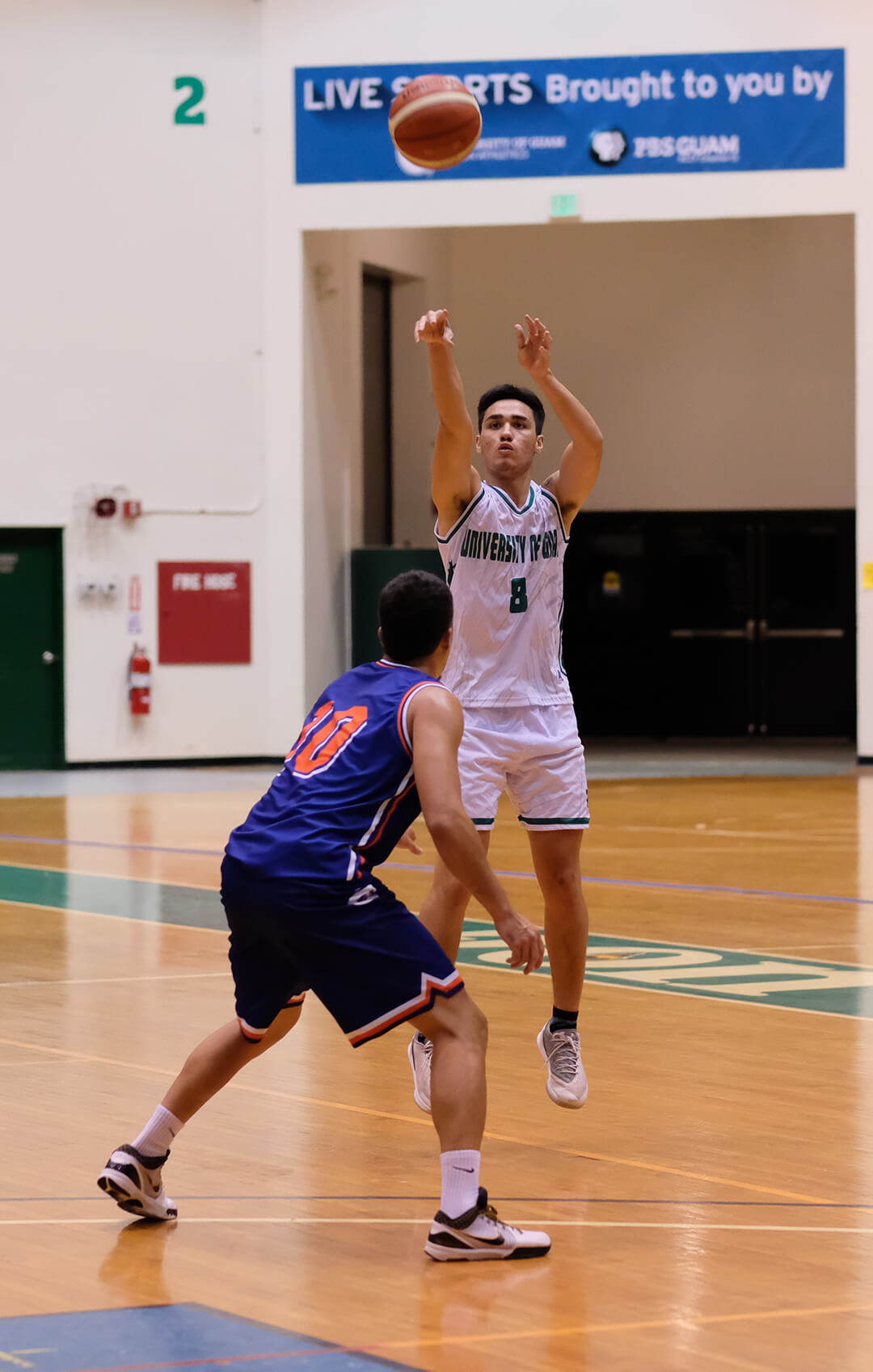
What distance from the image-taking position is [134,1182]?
412 cm

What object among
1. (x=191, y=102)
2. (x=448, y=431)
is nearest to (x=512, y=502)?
(x=448, y=431)

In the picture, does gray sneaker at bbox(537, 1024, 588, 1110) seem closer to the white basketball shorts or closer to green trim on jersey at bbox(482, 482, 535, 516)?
the white basketball shorts

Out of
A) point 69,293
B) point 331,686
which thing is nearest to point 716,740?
point 69,293

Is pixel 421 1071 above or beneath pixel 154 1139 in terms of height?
beneath

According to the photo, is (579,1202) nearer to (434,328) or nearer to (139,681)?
(434,328)

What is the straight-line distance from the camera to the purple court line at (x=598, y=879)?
380 inches

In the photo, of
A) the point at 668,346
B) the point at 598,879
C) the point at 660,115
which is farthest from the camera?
the point at 668,346

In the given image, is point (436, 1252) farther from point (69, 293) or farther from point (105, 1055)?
point (69, 293)

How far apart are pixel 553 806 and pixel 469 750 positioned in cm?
28

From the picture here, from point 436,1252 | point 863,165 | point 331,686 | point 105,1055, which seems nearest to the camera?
point 436,1252

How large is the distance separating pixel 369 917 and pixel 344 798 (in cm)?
26

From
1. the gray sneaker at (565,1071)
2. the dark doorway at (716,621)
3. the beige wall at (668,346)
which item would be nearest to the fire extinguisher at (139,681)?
the beige wall at (668,346)

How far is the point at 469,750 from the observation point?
5465mm

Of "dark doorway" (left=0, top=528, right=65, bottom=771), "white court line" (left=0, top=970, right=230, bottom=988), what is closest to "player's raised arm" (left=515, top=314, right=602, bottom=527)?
"white court line" (left=0, top=970, right=230, bottom=988)
